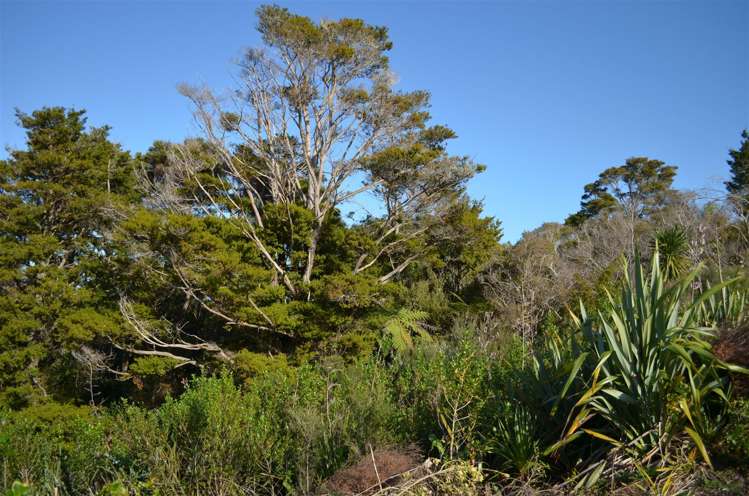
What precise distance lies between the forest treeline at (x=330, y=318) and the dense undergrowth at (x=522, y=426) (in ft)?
0.09

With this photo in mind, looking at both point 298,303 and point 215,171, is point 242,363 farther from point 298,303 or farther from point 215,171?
point 215,171

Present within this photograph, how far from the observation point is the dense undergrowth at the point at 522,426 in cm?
366

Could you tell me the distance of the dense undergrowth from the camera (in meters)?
3.66

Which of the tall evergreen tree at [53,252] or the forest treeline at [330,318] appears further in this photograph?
the tall evergreen tree at [53,252]

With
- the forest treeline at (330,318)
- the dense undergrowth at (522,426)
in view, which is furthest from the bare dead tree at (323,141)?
the dense undergrowth at (522,426)

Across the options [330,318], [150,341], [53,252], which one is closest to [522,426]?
[330,318]

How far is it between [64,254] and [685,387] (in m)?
23.6

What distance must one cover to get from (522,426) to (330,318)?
13.1m

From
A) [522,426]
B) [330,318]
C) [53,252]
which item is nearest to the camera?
[522,426]

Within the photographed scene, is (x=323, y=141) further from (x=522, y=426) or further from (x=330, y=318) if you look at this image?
(x=522, y=426)

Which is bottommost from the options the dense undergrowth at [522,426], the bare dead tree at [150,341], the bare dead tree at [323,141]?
the dense undergrowth at [522,426]

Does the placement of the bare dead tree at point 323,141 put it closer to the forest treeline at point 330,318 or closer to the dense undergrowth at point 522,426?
the forest treeline at point 330,318

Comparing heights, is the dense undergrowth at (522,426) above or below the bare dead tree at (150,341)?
below

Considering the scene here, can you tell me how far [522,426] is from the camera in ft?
13.3
